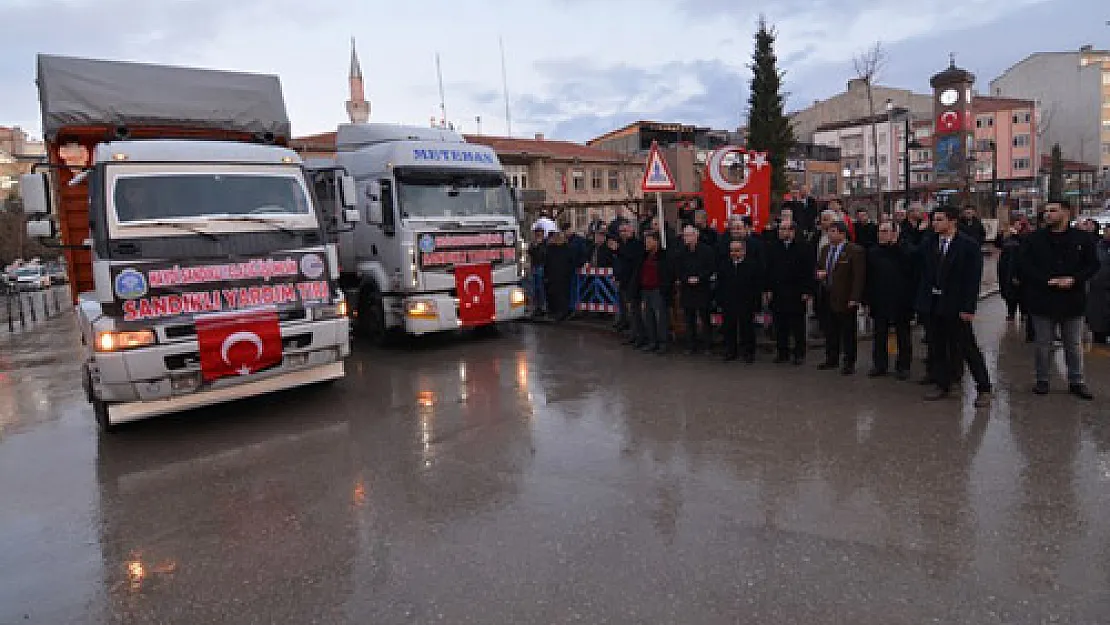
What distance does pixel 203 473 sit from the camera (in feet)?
18.2

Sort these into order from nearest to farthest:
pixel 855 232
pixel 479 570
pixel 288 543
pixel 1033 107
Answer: pixel 479 570
pixel 288 543
pixel 855 232
pixel 1033 107

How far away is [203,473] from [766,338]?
7473mm

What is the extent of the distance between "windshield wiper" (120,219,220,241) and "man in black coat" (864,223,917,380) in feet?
22.9

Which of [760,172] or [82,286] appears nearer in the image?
[82,286]

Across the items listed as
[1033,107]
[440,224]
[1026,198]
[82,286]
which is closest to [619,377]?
[440,224]

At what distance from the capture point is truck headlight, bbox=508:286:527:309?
1101cm

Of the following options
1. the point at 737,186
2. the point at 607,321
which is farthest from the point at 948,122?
the point at 737,186

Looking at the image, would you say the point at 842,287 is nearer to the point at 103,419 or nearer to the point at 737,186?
the point at 737,186

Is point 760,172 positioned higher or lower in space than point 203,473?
higher

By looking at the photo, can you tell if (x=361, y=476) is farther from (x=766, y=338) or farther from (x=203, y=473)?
(x=766, y=338)

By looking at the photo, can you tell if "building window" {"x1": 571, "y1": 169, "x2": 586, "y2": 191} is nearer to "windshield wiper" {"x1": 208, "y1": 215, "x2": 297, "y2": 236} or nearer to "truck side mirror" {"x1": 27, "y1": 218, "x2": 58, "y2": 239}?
"windshield wiper" {"x1": 208, "y1": 215, "x2": 297, "y2": 236}

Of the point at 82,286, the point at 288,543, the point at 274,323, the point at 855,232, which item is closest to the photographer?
the point at 288,543

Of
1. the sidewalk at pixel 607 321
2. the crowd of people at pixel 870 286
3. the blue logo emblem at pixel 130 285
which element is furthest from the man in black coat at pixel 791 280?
the blue logo emblem at pixel 130 285

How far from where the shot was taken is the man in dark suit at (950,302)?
6.49 metres
